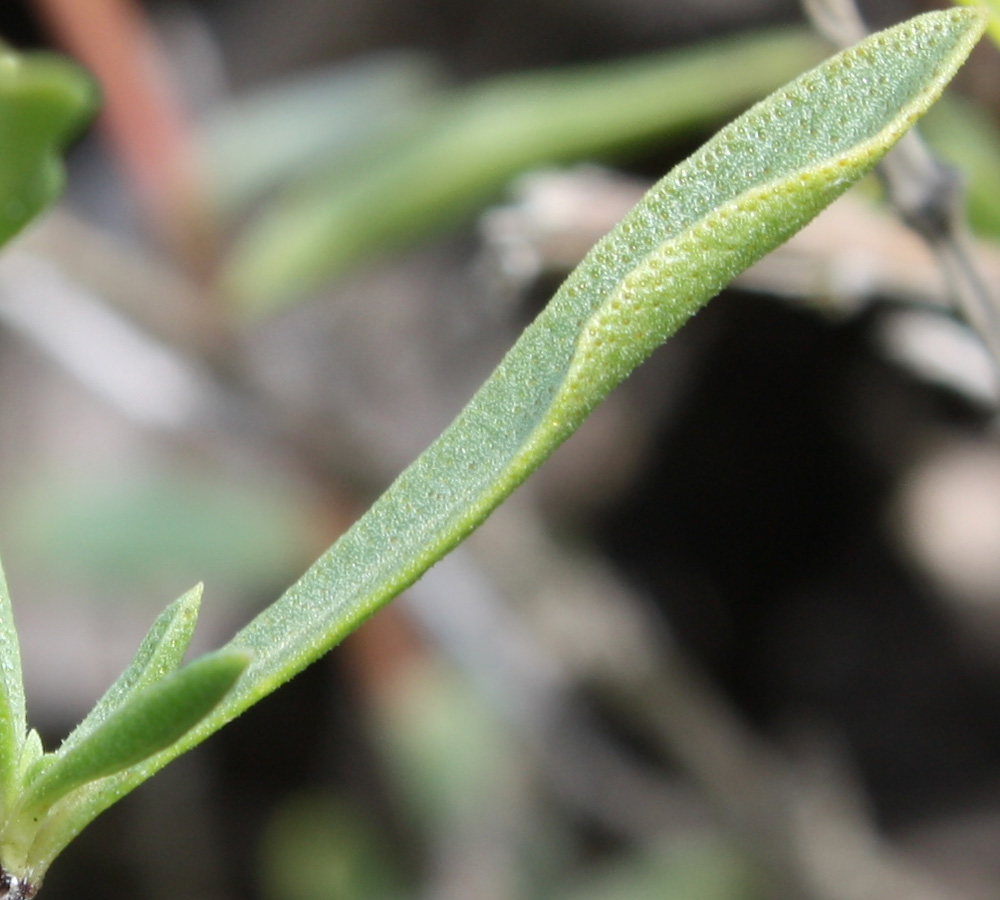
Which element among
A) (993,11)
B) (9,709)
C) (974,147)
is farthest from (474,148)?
(9,709)

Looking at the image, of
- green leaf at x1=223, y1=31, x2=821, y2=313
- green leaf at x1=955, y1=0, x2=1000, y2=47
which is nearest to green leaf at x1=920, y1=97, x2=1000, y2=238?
green leaf at x1=223, y1=31, x2=821, y2=313

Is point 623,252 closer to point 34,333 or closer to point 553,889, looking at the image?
point 34,333

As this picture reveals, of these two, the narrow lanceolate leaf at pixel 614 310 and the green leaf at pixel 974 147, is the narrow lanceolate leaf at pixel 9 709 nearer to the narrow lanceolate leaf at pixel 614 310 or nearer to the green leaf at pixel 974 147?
the narrow lanceolate leaf at pixel 614 310

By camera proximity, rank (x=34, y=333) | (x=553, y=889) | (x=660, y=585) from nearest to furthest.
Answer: (x=34, y=333) → (x=553, y=889) → (x=660, y=585)

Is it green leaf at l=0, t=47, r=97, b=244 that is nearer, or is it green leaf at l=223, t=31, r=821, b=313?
green leaf at l=0, t=47, r=97, b=244

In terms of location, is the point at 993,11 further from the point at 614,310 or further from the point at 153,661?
the point at 153,661

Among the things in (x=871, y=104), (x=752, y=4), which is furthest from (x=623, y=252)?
(x=752, y=4)

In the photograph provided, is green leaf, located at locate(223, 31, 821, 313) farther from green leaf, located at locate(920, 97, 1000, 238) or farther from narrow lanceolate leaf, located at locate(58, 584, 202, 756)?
narrow lanceolate leaf, located at locate(58, 584, 202, 756)
